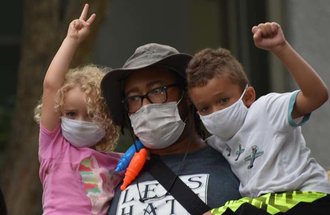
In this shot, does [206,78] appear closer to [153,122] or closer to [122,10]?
[153,122]

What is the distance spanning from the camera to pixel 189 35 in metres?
10.4

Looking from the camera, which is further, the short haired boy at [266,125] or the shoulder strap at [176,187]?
the shoulder strap at [176,187]

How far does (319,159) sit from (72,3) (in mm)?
2213

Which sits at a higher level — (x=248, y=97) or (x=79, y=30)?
(x=79, y=30)

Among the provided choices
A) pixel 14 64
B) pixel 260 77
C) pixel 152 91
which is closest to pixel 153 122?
pixel 152 91

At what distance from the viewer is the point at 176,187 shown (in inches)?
146

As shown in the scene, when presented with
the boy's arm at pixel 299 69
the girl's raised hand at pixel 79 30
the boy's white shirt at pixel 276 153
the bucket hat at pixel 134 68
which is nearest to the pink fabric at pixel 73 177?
the bucket hat at pixel 134 68

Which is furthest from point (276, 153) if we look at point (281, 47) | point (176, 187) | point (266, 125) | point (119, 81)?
point (119, 81)

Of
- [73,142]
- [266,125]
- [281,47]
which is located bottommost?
[73,142]

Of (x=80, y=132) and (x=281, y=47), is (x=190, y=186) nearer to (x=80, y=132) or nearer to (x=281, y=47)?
(x=80, y=132)

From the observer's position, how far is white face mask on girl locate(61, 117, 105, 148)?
3.90 meters

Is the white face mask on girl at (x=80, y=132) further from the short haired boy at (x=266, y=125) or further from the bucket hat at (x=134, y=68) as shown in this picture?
the short haired boy at (x=266, y=125)

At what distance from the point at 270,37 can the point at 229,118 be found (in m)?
0.36

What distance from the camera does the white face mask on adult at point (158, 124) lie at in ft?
12.4
